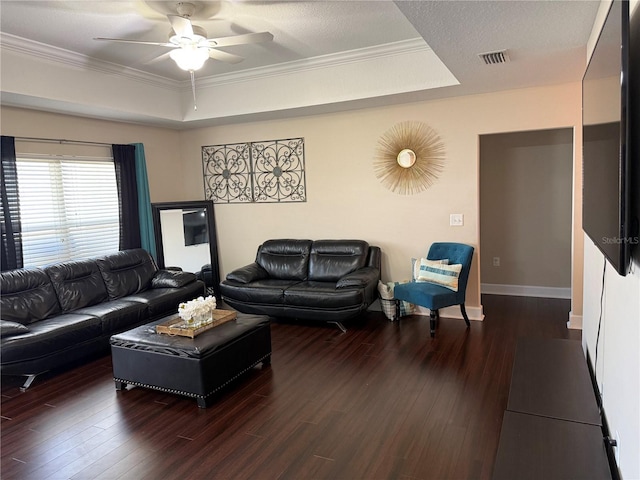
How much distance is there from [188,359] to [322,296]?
1.84m

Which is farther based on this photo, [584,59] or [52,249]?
[52,249]

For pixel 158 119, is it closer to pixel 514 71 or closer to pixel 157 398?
pixel 157 398

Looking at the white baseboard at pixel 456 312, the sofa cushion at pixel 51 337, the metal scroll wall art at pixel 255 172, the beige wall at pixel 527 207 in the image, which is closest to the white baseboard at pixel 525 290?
the beige wall at pixel 527 207

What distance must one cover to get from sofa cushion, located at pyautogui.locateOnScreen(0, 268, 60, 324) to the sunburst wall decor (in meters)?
3.70

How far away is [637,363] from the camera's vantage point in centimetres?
153

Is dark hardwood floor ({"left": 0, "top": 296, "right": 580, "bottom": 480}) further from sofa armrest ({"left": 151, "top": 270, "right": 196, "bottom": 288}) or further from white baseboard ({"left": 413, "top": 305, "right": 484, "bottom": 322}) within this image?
sofa armrest ({"left": 151, "top": 270, "right": 196, "bottom": 288})

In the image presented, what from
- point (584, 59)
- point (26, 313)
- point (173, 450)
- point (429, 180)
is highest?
point (584, 59)

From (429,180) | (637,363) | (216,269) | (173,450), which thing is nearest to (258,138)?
(216,269)

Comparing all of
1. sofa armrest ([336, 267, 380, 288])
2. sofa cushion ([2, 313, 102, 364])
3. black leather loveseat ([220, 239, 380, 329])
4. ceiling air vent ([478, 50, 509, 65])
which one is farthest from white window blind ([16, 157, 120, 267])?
ceiling air vent ([478, 50, 509, 65])

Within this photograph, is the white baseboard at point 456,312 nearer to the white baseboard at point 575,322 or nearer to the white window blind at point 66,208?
the white baseboard at point 575,322

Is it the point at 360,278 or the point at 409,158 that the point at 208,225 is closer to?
the point at 360,278

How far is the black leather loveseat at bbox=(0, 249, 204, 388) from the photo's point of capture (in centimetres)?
359

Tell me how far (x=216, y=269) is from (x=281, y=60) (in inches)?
121

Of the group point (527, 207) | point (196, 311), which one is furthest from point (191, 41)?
point (527, 207)
